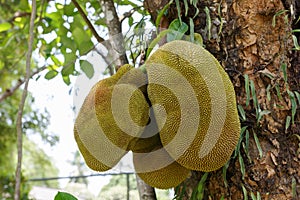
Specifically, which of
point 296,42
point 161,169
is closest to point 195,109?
point 161,169

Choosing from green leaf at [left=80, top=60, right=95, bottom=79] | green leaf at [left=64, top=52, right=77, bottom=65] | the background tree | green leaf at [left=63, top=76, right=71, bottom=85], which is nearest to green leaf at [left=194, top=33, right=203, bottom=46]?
the background tree

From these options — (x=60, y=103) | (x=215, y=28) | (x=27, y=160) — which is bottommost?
(x=27, y=160)

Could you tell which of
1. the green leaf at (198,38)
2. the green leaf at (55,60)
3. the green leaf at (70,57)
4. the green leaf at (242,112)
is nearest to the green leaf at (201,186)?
the green leaf at (242,112)

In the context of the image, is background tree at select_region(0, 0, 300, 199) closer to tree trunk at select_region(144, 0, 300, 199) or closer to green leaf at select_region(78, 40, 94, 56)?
tree trunk at select_region(144, 0, 300, 199)

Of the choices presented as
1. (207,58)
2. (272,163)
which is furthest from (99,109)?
(272,163)

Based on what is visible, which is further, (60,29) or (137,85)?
(60,29)

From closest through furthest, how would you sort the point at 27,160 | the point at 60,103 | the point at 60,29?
the point at 60,29 → the point at 60,103 → the point at 27,160

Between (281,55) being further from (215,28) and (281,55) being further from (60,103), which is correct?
(60,103)
